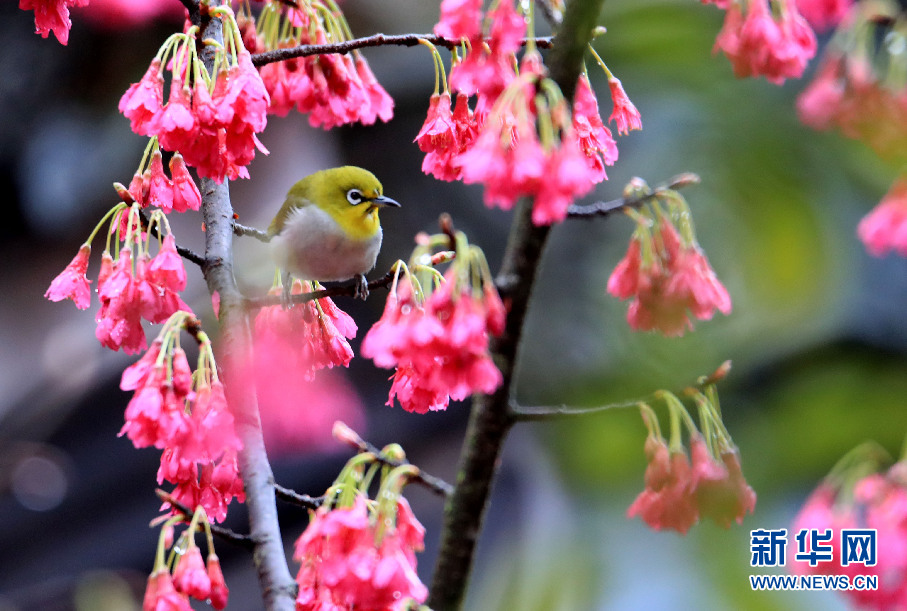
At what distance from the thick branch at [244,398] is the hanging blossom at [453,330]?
21cm

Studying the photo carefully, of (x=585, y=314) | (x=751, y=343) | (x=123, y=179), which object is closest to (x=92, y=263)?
(x=123, y=179)

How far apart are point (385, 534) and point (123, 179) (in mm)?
2700

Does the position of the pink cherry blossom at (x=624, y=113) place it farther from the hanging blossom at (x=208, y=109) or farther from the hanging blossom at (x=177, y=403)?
the hanging blossom at (x=177, y=403)

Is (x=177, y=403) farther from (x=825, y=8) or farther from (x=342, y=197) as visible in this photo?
(x=825, y=8)

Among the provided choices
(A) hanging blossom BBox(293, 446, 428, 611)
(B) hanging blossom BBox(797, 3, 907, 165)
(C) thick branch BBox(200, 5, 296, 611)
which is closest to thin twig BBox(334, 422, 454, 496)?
(A) hanging blossom BBox(293, 446, 428, 611)

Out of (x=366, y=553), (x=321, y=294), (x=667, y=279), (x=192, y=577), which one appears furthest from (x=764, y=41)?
(x=192, y=577)

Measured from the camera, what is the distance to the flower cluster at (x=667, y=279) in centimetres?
74

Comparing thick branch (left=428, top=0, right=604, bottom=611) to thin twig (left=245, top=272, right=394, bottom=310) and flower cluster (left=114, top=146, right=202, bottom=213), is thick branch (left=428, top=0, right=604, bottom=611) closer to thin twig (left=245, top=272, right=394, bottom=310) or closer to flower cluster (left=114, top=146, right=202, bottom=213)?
thin twig (left=245, top=272, right=394, bottom=310)

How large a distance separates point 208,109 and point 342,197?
0.42 m

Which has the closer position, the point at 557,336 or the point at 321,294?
the point at 321,294

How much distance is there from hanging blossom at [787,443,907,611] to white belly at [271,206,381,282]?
2.02 ft

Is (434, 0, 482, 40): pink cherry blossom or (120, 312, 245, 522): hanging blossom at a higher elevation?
(434, 0, 482, 40): pink cherry blossom

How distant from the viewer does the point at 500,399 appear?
627mm

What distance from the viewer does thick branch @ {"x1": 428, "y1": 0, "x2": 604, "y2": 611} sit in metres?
0.61
